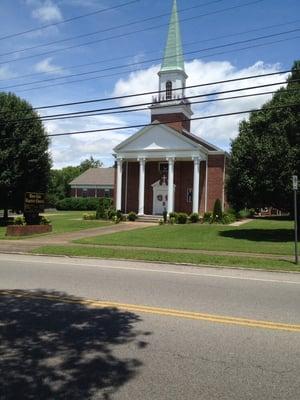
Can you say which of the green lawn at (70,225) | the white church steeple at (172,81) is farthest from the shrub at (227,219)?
the white church steeple at (172,81)

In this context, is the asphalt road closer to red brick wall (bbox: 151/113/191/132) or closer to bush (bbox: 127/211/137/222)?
bush (bbox: 127/211/137/222)

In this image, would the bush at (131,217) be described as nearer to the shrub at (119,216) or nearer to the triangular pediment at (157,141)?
the shrub at (119,216)

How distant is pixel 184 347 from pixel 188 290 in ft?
13.2

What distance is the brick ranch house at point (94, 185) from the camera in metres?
82.7

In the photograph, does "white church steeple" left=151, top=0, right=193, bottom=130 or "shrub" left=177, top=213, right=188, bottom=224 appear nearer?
"shrub" left=177, top=213, right=188, bottom=224

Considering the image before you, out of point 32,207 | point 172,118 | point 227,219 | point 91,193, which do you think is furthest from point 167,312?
point 91,193

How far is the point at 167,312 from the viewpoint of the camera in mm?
7770

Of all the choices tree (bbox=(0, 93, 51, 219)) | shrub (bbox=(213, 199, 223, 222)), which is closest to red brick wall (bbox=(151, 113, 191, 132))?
shrub (bbox=(213, 199, 223, 222))

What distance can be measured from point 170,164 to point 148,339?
1416 inches

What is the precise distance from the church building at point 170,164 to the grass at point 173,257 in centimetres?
2352

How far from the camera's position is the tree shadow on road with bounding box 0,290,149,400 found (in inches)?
184

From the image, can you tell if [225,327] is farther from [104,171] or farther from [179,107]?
[104,171]

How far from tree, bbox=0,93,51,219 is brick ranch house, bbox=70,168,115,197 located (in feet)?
156

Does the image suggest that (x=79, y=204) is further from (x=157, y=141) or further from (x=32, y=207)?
(x=32, y=207)
